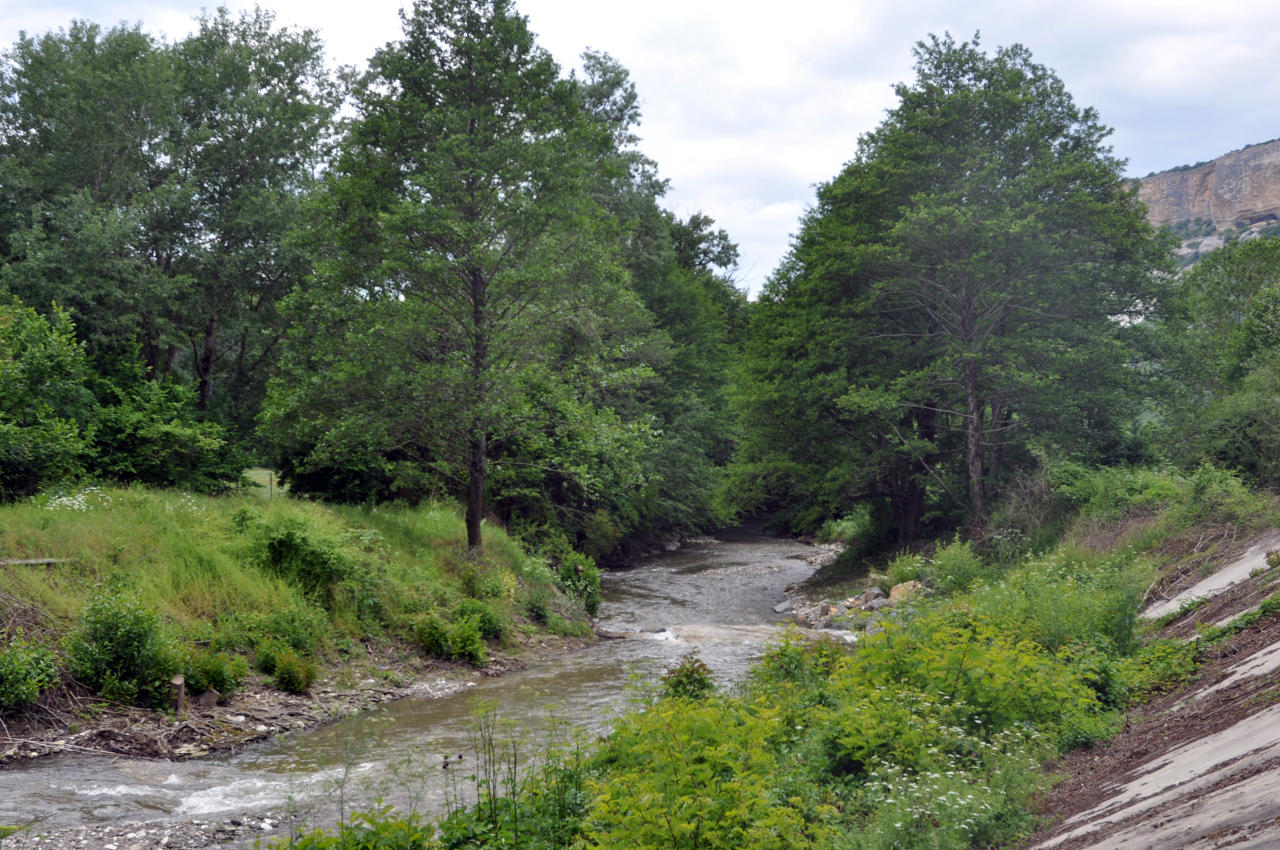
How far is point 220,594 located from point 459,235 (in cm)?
849

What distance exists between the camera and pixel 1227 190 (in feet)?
420

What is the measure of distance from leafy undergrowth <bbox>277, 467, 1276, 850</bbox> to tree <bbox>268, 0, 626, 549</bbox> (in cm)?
1042

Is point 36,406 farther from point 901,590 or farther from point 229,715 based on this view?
point 901,590

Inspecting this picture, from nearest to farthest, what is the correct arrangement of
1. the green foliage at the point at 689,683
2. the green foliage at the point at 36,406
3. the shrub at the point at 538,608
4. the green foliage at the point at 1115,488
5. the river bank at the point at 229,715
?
1. the green foliage at the point at 689,683
2. the river bank at the point at 229,715
3. the green foliage at the point at 36,406
4. the green foliage at the point at 1115,488
5. the shrub at the point at 538,608

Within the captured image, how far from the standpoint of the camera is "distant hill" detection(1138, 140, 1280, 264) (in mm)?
121312

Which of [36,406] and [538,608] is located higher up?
[36,406]

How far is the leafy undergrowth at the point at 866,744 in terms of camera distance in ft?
19.5

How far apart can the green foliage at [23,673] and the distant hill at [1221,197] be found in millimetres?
131404

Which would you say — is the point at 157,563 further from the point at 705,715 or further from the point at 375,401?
the point at 705,715

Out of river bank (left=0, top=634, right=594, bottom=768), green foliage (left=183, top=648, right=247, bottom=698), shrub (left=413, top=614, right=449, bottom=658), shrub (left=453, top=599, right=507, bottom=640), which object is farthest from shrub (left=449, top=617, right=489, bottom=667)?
green foliage (left=183, top=648, right=247, bottom=698)

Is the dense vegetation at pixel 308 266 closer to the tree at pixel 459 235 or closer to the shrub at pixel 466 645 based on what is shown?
the tree at pixel 459 235

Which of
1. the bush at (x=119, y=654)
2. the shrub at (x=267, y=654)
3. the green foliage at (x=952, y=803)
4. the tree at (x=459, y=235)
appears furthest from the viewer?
the tree at (x=459, y=235)

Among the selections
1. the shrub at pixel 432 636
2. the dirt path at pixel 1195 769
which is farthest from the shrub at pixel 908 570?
the shrub at pixel 432 636

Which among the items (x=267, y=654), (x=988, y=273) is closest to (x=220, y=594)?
(x=267, y=654)
